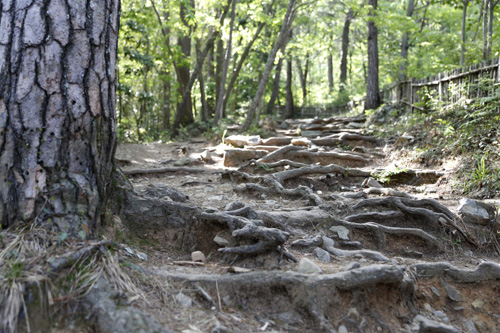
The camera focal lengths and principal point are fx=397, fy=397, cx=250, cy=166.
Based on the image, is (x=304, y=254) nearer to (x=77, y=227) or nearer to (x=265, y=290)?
(x=265, y=290)

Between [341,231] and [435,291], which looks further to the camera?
[341,231]

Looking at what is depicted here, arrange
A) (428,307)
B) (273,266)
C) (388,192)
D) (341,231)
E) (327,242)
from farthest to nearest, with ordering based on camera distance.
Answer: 1. (388,192)
2. (341,231)
3. (327,242)
4. (428,307)
5. (273,266)

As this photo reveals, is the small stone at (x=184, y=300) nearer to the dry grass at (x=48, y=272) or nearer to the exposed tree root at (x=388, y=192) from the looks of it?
Result: the dry grass at (x=48, y=272)

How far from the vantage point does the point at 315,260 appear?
3.35 meters

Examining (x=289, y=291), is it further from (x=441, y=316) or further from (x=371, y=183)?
(x=371, y=183)

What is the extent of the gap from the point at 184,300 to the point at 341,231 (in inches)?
88.5

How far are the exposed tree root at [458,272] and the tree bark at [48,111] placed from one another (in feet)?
8.95

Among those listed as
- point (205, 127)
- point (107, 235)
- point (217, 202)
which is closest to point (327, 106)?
point (205, 127)

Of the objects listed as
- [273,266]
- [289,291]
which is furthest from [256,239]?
[289,291]

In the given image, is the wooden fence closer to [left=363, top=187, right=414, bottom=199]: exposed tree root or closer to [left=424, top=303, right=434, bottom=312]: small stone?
[left=363, top=187, right=414, bottom=199]: exposed tree root

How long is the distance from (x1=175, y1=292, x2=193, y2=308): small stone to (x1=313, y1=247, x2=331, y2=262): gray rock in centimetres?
142

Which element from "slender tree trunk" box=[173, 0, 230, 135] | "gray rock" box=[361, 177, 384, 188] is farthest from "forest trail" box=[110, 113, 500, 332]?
"slender tree trunk" box=[173, 0, 230, 135]

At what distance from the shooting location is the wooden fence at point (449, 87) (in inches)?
318

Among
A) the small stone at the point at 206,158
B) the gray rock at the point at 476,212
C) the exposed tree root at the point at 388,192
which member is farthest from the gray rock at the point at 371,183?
the small stone at the point at 206,158
